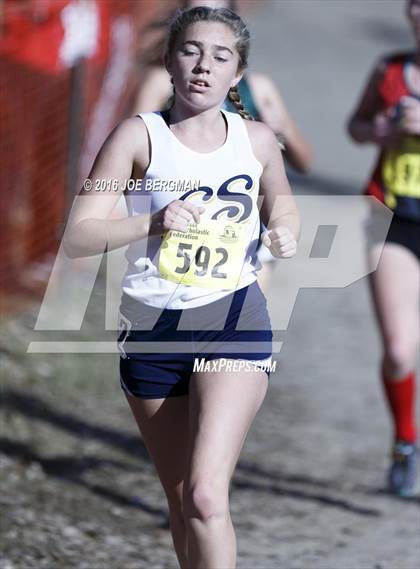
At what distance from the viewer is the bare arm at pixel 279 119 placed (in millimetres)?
4520

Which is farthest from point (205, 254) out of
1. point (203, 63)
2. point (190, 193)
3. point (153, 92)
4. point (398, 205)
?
point (398, 205)

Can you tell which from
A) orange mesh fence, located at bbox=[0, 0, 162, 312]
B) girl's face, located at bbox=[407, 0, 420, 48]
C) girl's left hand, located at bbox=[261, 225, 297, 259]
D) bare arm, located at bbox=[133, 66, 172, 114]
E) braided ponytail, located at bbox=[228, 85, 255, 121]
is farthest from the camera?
orange mesh fence, located at bbox=[0, 0, 162, 312]

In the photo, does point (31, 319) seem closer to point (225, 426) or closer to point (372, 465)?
point (372, 465)

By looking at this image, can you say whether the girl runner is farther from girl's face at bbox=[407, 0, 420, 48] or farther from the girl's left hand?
girl's face at bbox=[407, 0, 420, 48]

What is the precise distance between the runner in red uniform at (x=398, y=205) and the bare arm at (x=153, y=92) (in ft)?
2.83

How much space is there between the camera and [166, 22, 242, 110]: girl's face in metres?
3.03

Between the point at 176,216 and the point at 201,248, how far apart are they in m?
0.22

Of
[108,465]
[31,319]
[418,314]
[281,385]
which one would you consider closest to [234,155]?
[418,314]

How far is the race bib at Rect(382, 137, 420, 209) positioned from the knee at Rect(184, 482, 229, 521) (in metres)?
2.22

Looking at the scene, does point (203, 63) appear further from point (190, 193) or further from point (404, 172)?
point (404, 172)

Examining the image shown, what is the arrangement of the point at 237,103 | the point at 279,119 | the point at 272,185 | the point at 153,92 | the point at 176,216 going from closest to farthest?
the point at 176,216 < the point at 272,185 < the point at 237,103 < the point at 279,119 < the point at 153,92

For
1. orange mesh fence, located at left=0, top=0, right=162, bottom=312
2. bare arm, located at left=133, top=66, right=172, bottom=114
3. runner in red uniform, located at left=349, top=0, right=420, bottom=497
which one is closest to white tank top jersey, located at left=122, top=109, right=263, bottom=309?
bare arm, located at left=133, top=66, right=172, bottom=114

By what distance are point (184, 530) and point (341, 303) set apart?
5.52 metres

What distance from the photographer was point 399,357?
507cm
